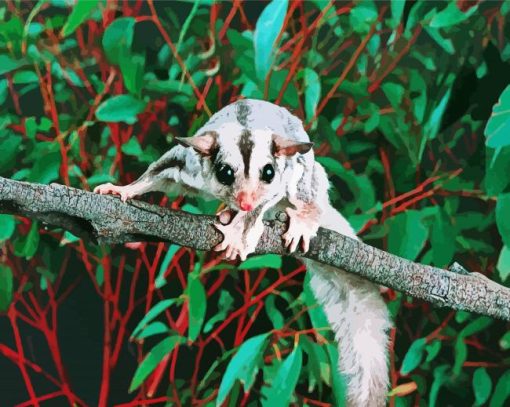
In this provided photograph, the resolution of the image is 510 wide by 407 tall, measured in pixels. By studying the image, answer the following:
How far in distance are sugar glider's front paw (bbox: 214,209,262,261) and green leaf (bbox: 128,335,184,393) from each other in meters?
0.48

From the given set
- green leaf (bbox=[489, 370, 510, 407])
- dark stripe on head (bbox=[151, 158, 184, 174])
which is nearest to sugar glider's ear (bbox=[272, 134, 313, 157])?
dark stripe on head (bbox=[151, 158, 184, 174])

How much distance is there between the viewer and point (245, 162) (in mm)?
1179

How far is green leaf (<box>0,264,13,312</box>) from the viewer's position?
1.57 m

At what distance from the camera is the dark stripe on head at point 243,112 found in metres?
1.32

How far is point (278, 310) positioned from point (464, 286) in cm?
53

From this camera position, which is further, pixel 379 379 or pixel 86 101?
pixel 86 101

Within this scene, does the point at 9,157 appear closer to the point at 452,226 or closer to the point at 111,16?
the point at 111,16

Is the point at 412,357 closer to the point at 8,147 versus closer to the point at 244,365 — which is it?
the point at 244,365

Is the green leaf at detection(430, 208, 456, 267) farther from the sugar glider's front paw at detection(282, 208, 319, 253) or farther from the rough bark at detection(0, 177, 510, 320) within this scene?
the sugar glider's front paw at detection(282, 208, 319, 253)

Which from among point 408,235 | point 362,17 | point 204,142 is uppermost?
point 362,17

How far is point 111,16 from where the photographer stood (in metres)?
1.58

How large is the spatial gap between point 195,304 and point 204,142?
0.54 metres

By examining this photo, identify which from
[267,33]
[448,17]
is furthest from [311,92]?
[448,17]

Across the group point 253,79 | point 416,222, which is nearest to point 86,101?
point 253,79
